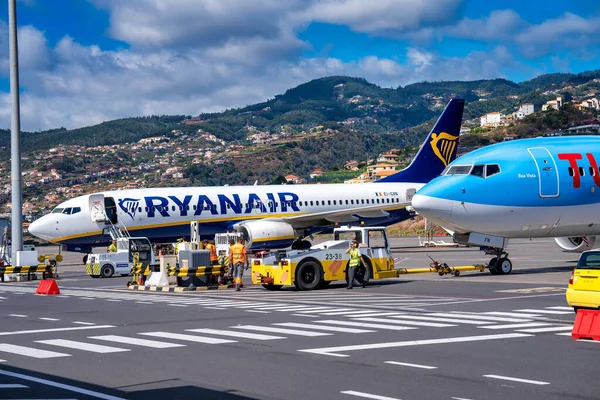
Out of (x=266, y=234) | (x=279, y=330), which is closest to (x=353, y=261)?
(x=279, y=330)

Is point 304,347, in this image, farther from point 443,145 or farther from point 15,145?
point 443,145

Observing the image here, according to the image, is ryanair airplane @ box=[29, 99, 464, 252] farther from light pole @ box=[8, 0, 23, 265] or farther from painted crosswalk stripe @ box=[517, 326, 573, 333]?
painted crosswalk stripe @ box=[517, 326, 573, 333]

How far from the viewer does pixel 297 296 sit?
24.2 meters

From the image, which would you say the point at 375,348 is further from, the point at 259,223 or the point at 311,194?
the point at 311,194

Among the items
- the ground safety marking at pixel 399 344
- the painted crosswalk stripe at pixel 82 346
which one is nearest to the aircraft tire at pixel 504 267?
the ground safety marking at pixel 399 344

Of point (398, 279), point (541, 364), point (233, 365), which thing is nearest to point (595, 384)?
point (541, 364)

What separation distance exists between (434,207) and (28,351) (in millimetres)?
17180

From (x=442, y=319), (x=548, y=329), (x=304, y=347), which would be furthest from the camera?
(x=442, y=319)

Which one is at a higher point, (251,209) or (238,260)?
(251,209)

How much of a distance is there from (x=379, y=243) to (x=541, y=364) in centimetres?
1638

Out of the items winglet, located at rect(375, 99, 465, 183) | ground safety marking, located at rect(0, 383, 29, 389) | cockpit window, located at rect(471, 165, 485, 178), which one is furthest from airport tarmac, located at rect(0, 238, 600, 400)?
winglet, located at rect(375, 99, 465, 183)

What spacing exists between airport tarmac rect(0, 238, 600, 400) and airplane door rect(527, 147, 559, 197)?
5.10 meters

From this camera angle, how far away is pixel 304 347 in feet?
44.4

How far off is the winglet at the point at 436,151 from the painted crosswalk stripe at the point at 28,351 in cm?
4084
